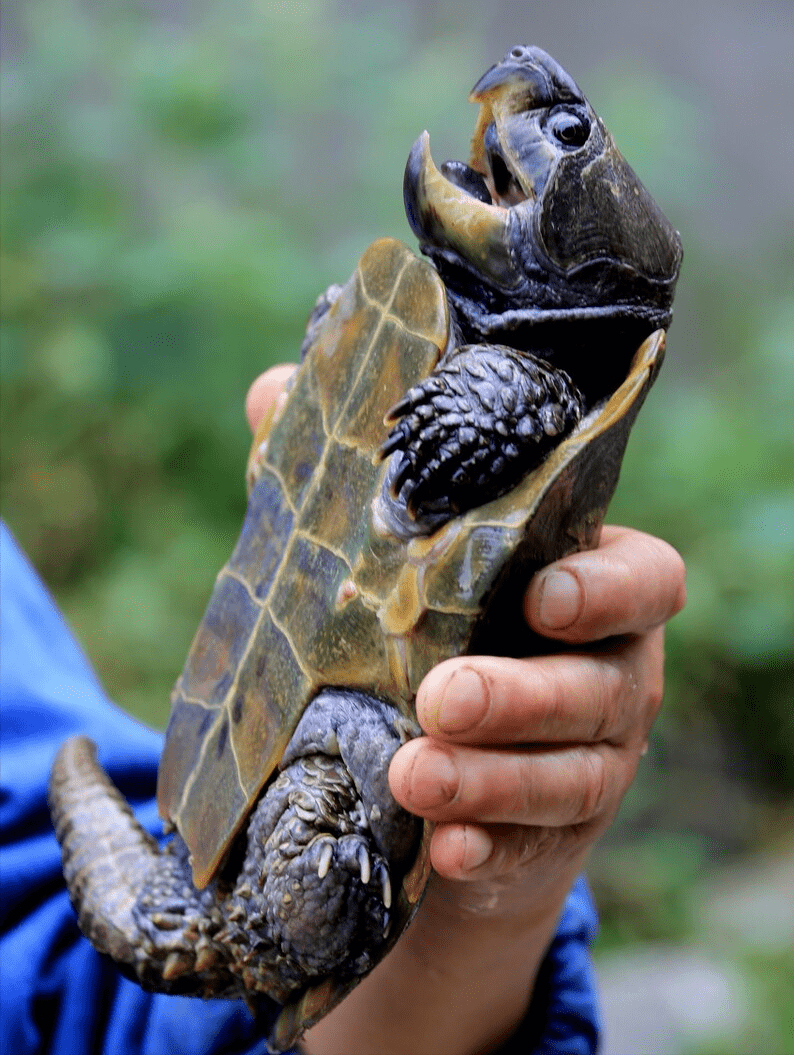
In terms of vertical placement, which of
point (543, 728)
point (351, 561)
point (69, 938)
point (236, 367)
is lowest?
point (69, 938)

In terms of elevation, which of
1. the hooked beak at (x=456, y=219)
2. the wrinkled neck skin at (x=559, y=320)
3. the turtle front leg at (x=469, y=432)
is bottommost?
the turtle front leg at (x=469, y=432)

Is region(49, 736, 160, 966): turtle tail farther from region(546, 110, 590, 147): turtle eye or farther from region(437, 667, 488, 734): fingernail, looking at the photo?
region(546, 110, 590, 147): turtle eye

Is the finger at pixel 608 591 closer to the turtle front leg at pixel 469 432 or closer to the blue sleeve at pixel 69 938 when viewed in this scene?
the turtle front leg at pixel 469 432

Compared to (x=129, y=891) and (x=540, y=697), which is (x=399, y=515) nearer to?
(x=540, y=697)

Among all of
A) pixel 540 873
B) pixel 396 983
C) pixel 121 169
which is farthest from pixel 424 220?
pixel 121 169

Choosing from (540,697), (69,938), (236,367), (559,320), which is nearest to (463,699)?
(540,697)

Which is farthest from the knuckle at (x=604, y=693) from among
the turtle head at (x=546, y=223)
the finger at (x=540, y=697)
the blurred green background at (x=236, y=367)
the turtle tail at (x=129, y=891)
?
the blurred green background at (x=236, y=367)
